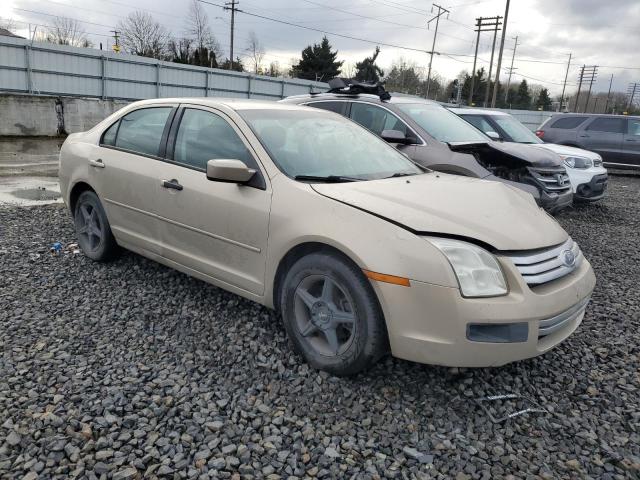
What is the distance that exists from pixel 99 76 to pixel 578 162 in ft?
55.5

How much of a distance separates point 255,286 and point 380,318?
3.16 ft

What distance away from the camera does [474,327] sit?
2533 millimetres

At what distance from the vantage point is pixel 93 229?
4758 millimetres

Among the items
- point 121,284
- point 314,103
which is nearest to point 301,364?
point 121,284

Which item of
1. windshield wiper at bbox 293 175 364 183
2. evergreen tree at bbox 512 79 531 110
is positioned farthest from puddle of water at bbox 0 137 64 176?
evergreen tree at bbox 512 79 531 110

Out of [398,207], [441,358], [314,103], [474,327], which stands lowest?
[441,358]

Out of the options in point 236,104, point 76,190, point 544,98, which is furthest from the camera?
point 544,98

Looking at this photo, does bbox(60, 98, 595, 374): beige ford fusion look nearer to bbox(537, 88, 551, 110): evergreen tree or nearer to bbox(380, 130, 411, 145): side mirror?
bbox(380, 130, 411, 145): side mirror

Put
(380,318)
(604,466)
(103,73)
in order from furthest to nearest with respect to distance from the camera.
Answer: (103,73) < (380,318) < (604,466)

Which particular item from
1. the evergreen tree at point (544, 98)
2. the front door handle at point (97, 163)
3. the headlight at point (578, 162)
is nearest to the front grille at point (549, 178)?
the headlight at point (578, 162)

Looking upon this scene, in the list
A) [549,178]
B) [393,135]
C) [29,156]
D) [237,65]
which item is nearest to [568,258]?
[393,135]

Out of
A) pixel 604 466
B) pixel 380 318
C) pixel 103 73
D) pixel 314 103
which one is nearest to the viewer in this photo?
pixel 604 466

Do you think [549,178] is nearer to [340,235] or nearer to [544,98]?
[340,235]

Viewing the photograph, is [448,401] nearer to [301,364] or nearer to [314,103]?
[301,364]
